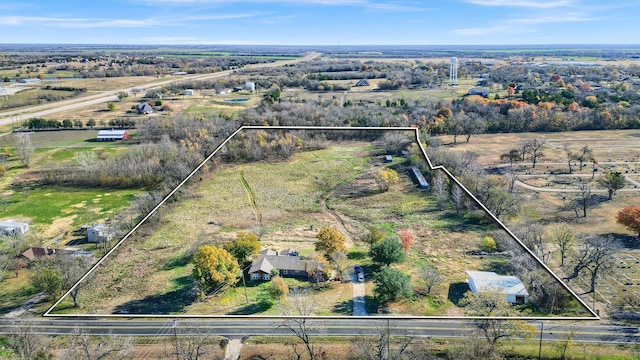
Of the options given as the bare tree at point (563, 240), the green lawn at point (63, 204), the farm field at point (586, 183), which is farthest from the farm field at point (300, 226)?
the green lawn at point (63, 204)

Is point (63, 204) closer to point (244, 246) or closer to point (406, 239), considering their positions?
point (244, 246)

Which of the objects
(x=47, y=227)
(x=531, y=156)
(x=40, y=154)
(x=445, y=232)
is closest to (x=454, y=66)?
(x=531, y=156)

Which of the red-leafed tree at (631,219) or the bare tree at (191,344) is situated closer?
the bare tree at (191,344)

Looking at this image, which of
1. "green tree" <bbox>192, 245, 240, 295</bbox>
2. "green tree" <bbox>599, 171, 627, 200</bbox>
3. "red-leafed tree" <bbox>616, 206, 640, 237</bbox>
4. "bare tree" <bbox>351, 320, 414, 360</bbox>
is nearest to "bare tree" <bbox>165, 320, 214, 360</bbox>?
"green tree" <bbox>192, 245, 240, 295</bbox>

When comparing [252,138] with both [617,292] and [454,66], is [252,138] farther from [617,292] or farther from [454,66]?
[454,66]

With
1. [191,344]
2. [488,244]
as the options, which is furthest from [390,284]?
Answer: [191,344]

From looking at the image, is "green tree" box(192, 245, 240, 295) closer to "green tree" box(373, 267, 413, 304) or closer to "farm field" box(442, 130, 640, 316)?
"green tree" box(373, 267, 413, 304)

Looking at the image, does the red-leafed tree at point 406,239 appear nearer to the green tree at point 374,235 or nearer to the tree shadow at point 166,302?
the green tree at point 374,235
